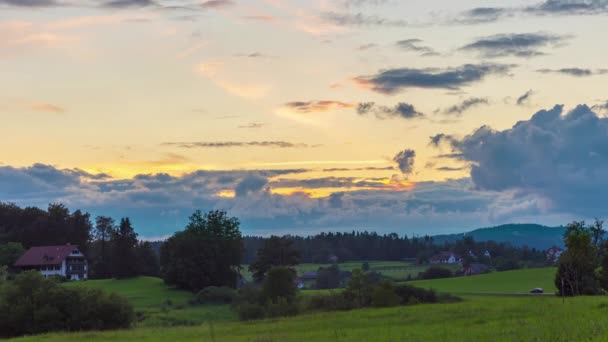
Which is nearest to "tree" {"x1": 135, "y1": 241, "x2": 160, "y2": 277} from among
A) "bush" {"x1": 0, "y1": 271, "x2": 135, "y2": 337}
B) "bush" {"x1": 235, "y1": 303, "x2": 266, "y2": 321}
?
"bush" {"x1": 235, "y1": 303, "x2": 266, "y2": 321}

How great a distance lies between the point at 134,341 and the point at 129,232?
10355 cm

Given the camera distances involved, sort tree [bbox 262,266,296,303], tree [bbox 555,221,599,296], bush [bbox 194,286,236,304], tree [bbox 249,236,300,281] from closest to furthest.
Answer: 1. tree [bbox 555,221,599,296]
2. tree [bbox 262,266,296,303]
3. bush [bbox 194,286,236,304]
4. tree [bbox 249,236,300,281]

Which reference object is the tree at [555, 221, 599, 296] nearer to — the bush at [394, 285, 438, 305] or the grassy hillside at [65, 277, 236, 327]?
the bush at [394, 285, 438, 305]

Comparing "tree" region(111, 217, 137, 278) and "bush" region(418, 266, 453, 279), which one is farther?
"bush" region(418, 266, 453, 279)

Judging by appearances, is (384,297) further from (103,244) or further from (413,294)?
(103,244)

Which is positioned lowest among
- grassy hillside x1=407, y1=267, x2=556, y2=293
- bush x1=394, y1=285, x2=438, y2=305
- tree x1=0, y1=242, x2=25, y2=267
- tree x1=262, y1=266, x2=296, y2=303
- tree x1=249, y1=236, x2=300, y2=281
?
grassy hillside x1=407, y1=267, x2=556, y2=293

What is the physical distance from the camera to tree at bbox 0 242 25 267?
A: 135 metres

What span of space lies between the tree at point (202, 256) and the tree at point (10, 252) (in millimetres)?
36544

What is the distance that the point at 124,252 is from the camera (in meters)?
135

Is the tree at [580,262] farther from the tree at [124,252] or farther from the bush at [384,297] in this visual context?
the tree at [124,252]

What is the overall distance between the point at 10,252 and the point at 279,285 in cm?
8486

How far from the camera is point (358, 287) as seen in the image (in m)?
70.9

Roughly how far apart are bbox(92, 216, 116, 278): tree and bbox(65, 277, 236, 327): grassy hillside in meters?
15.2

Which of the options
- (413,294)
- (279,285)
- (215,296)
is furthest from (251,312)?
(215,296)
